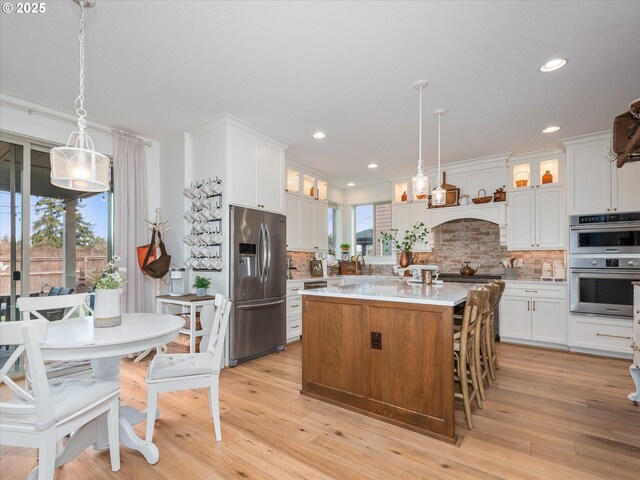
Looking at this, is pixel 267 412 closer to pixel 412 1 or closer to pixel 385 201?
pixel 412 1

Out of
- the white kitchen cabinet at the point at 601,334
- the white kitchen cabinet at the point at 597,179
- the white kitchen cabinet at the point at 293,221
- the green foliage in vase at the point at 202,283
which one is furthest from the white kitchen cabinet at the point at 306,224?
the white kitchen cabinet at the point at 601,334

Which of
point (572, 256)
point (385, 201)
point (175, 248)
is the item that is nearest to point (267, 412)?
point (175, 248)

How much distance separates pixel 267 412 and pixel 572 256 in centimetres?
430

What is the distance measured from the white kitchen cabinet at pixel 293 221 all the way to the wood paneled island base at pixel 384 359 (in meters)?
2.45

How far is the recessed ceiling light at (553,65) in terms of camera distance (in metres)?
2.56

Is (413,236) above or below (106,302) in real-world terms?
above

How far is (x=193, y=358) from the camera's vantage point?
2.39 metres

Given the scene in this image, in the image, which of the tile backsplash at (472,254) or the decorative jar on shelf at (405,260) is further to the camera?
the tile backsplash at (472,254)

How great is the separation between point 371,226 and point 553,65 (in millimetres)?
4556

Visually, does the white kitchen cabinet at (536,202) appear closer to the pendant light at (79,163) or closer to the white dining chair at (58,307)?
the pendant light at (79,163)

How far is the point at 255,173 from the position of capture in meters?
4.08

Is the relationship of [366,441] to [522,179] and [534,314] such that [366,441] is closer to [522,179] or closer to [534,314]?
[534,314]

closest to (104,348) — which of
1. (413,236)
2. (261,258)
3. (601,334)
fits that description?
(261,258)

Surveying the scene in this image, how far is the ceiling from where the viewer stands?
2.09m
